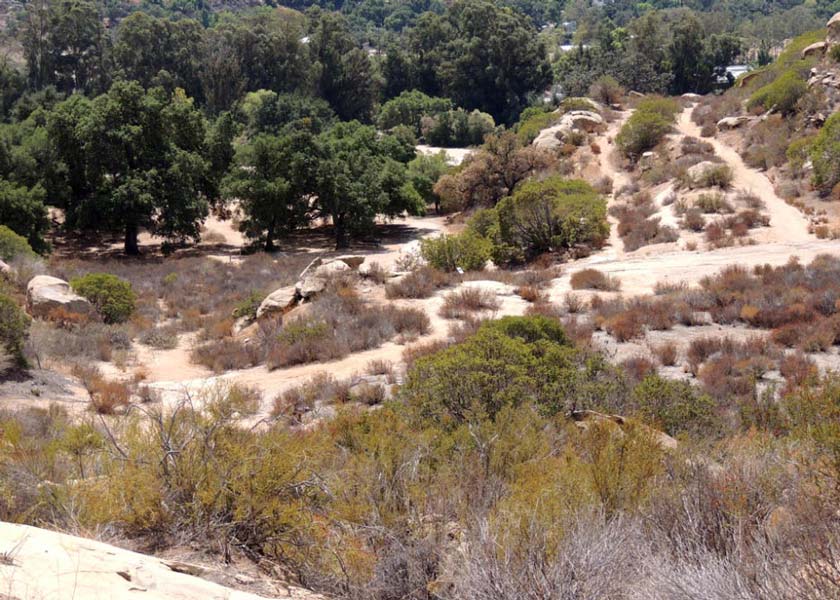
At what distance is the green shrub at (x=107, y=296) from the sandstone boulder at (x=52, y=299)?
1.35 ft

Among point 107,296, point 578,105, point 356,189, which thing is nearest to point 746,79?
point 578,105

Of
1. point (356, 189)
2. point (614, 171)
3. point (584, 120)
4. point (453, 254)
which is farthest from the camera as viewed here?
point (584, 120)

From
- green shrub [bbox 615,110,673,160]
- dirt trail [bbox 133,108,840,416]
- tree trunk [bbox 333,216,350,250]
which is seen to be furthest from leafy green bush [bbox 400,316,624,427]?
green shrub [bbox 615,110,673,160]

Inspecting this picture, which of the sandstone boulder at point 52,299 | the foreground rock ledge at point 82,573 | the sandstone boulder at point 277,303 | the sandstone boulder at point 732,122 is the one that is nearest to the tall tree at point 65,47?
the sandstone boulder at point 732,122

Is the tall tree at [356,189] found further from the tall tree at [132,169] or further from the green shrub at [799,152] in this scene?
the green shrub at [799,152]

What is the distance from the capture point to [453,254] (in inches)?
869

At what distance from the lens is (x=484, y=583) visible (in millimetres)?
3812

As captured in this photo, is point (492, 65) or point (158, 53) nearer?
point (158, 53)

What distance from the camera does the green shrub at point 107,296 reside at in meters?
18.0

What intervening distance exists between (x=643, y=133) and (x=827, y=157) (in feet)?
35.1

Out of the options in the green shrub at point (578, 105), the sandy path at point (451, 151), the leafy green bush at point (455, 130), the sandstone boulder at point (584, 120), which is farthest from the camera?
the leafy green bush at point (455, 130)

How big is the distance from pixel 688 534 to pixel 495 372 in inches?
178

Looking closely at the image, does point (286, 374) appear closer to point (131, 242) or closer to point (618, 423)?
point (618, 423)

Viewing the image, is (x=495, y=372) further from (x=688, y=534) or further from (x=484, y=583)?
(x=484, y=583)
